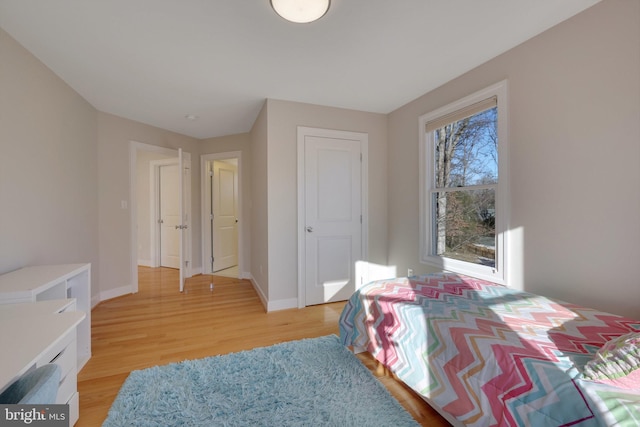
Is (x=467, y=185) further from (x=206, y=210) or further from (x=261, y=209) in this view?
(x=206, y=210)

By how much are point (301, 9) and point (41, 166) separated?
8.33 ft

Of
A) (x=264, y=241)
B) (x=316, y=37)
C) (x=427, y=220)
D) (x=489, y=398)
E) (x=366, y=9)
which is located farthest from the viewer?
(x=264, y=241)

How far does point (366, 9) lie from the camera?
66.4 inches

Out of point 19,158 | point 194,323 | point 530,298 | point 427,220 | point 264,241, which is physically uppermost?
point 19,158

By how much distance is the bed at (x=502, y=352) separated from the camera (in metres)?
0.92

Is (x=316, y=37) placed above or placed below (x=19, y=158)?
above

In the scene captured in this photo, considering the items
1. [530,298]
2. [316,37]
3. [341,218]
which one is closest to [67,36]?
[316,37]

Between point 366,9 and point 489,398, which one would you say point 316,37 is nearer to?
point 366,9

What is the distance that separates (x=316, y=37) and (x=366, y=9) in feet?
1.41

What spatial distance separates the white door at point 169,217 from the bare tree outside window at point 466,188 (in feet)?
15.3

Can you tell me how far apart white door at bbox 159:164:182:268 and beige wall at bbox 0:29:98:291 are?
6.52ft

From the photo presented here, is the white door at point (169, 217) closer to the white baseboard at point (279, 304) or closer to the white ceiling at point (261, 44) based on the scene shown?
the white ceiling at point (261, 44)

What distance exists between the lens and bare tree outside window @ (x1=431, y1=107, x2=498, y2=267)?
7.89 feet

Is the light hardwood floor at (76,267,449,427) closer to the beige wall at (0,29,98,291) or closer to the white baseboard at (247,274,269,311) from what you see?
the white baseboard at (247,274,269,311)
